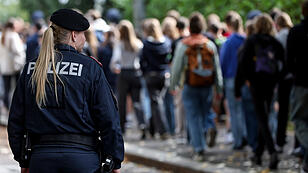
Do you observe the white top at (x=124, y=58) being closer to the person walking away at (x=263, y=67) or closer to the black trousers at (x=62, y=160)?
the person walking away at (x=263, y=67)

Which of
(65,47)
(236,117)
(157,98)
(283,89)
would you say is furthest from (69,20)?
(157,98)

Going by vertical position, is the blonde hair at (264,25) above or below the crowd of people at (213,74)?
above

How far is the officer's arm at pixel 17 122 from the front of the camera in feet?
15.9

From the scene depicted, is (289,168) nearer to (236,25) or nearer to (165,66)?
(236,25)

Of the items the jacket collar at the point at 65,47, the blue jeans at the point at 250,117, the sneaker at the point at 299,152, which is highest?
the jacket collar at the point at 65,47

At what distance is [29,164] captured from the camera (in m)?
4.79

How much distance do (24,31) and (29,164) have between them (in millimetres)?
15362

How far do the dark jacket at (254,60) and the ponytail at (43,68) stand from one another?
4.36 meters

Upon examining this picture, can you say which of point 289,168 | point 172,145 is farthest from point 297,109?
point 172,145

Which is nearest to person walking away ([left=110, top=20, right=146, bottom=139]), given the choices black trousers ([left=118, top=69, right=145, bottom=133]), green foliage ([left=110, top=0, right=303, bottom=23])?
black trousers ([left=118, top=69, right=145, bottom=133])

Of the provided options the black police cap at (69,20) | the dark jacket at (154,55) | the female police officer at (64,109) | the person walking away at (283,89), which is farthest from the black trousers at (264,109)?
the black police cap at (69,20)

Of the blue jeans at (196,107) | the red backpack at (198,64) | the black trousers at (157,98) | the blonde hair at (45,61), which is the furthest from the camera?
the black trousers at (157,98)

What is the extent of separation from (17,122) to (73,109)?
0.43 m

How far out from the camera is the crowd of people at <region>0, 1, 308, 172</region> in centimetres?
875
